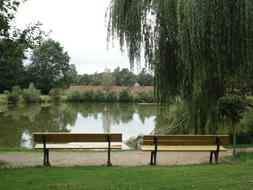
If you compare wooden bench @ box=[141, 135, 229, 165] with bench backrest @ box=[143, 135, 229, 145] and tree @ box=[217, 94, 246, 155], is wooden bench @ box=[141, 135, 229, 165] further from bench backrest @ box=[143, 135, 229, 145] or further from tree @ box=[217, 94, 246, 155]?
tree @ box=[217, 94, 246, 155]

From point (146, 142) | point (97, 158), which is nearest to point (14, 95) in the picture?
point (97, 158)

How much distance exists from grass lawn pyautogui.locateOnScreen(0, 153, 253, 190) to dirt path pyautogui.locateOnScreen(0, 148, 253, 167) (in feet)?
4.46

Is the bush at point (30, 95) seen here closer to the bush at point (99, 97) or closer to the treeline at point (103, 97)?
the treeline at point (103, 97)

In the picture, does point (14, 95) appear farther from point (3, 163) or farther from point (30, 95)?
point (3, 163)

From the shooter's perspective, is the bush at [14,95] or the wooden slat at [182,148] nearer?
the wooden slat at [182,148]

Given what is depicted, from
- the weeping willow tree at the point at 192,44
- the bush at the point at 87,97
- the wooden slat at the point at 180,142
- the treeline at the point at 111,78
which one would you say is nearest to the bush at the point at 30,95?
the bush at the point at 87,97

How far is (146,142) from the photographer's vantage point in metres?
10.3

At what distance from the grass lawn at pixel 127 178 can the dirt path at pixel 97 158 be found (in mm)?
1360

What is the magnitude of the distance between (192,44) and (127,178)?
4398mm

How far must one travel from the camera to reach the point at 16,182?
24.1 feet

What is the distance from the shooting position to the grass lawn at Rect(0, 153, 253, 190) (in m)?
6.97

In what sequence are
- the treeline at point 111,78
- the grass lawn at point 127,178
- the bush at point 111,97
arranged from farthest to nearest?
1. the treeline at point 111,78
2. the bush at point 111,97
3. the grass lawn at point 127,178

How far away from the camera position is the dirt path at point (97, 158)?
10445 millimetres

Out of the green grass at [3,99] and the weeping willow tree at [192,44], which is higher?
the weeping willow tree at [192,44]
